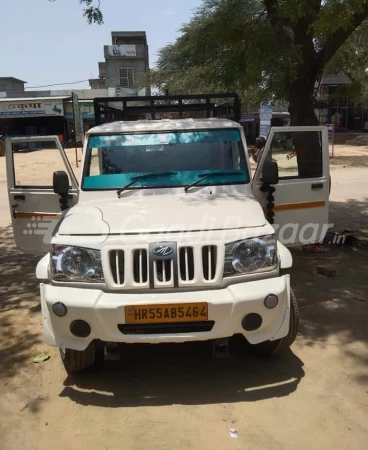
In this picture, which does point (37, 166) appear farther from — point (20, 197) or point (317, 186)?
point (317, 186)

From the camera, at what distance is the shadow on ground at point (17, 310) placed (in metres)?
3.87

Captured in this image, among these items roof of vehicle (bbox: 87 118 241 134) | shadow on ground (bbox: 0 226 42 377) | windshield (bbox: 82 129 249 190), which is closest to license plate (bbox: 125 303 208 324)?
shadow on ground (bbox: 0 226 42 377)

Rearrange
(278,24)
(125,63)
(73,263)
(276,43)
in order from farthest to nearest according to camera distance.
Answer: (125,63)
(276,43)
(278,24)
(73,263)

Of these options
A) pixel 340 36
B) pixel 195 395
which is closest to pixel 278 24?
pixel 340 36

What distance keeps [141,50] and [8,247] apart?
1712 inches

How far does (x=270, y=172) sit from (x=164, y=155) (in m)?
0.99

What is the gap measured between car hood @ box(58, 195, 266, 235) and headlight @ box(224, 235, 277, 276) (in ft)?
0.46

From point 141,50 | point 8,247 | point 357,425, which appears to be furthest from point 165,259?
point 141,50

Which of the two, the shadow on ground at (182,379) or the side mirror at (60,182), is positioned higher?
the side mirror at (60,182)

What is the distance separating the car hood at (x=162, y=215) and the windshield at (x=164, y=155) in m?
0.43

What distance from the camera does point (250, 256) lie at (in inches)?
123

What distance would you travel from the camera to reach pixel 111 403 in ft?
10.3

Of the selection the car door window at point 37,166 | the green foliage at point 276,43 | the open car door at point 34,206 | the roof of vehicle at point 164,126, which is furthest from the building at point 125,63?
the roof of vehicle at point 164,126

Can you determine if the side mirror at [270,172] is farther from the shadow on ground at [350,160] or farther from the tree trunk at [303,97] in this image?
the shadow on ground at [350,160]
